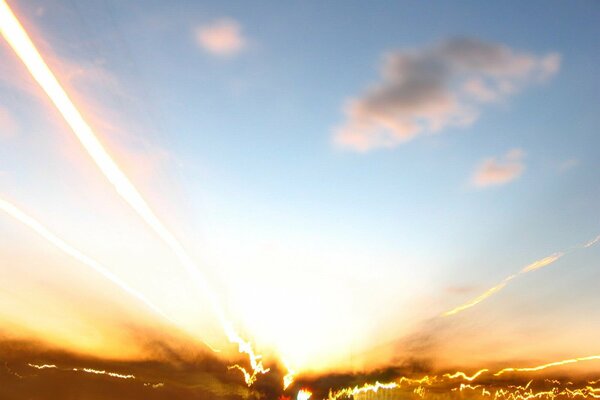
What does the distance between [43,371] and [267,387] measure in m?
101

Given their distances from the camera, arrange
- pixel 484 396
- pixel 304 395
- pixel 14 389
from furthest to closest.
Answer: pixel 484 396, pixel 14 389, pixel 304 395

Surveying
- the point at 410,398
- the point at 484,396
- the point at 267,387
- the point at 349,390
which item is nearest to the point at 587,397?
the point at 484,396

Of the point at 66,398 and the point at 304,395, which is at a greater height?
the point at 66,398

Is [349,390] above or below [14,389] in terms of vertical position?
below

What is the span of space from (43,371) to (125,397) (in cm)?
4482

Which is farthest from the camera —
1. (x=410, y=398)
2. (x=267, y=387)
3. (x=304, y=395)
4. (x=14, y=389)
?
(x=410, y=398)

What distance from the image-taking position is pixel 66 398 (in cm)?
11269

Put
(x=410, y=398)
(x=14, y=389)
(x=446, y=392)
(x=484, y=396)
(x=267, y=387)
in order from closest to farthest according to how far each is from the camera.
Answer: (x=267, y=387) → (x=14, y=389) → (x=410, y=398) → (x=446, y=392) → (x=484, y=396)

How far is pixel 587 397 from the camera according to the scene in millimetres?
160250

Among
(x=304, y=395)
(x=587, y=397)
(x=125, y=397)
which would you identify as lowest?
(x=587, y=397)

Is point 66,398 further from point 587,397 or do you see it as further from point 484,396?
point 587,397

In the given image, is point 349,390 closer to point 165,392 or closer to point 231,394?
point 231,394

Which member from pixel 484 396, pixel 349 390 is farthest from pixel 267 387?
pixel 484 396

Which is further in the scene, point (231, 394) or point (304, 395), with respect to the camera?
point (231, 394)
